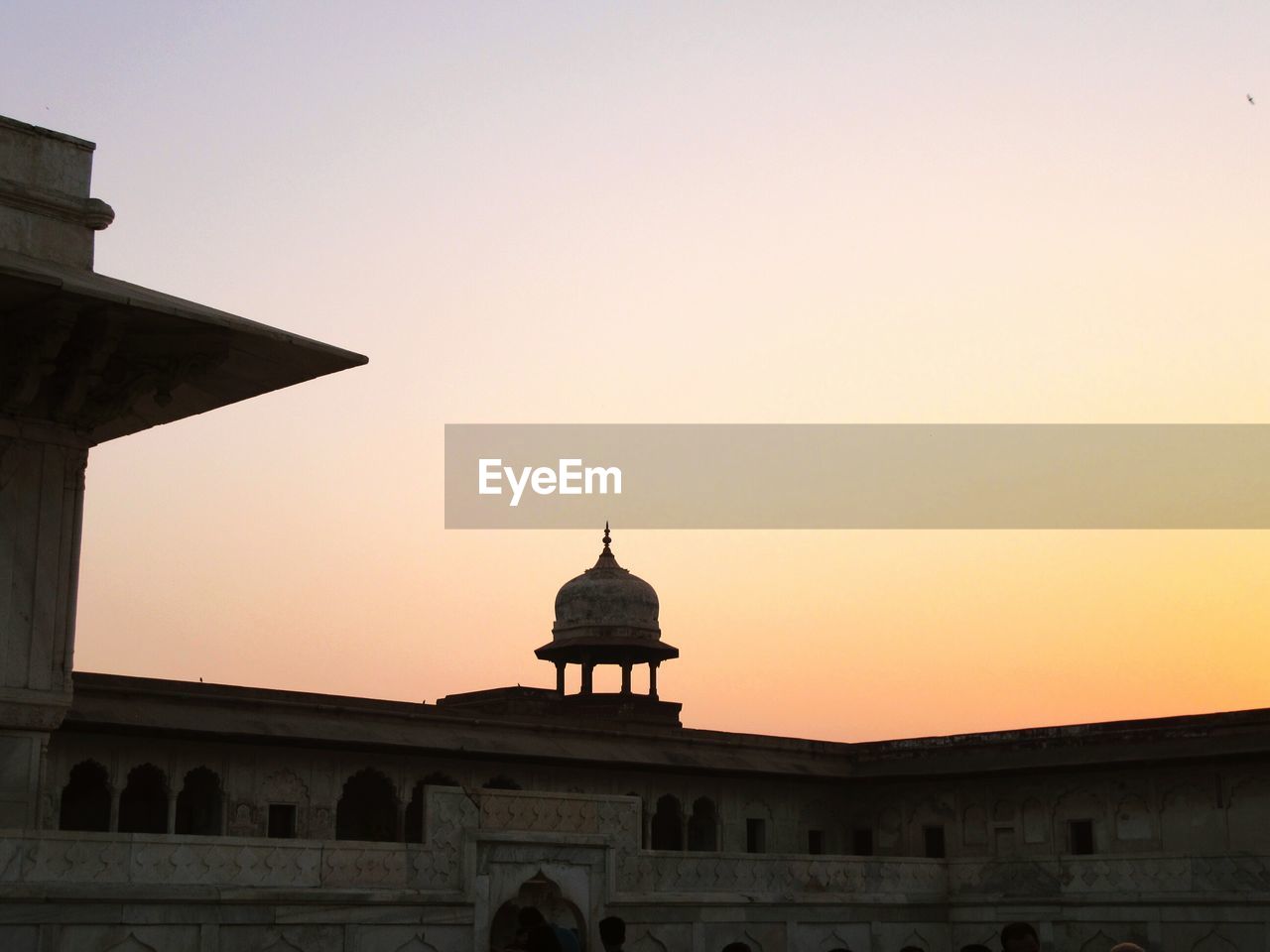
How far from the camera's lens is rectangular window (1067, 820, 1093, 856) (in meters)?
30.7

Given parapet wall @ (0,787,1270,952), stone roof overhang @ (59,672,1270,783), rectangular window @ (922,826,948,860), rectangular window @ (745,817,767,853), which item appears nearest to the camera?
parapet wall @ (0,787,1270,952)

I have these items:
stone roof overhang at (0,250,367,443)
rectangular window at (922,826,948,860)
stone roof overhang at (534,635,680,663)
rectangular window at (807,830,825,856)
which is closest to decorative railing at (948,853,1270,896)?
rectangular window at (922,826,948,860)

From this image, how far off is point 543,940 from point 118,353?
952 cm

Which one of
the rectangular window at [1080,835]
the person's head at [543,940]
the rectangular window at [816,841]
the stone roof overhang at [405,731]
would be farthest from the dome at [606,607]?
the person's head at [543,940]

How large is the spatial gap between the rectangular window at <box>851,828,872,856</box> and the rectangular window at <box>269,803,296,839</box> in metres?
12.8

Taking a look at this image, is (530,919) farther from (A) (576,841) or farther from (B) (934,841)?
(B) (934,841)

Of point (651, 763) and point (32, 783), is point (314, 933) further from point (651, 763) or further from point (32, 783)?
point (651, 763)

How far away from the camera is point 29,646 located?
1669 centimetres

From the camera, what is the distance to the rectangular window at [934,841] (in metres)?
33.0

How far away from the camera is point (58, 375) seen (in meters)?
16.9

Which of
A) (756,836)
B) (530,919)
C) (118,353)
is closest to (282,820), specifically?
(756,836)

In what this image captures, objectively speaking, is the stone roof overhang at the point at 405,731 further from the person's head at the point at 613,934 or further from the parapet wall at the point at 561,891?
the person's head at the point at 613,934

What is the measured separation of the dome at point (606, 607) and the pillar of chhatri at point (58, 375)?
19907mm

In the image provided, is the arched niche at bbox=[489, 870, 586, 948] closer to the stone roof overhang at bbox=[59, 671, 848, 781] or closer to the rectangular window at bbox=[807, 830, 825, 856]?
the stone roof overhang at bbox=[59, 671, 848, 781]
